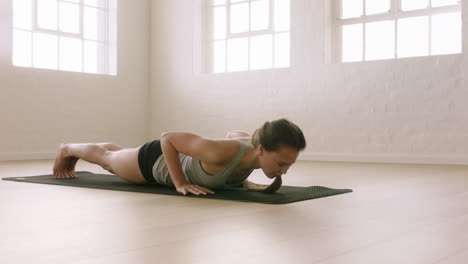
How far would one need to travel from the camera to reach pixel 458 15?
20.0 feet

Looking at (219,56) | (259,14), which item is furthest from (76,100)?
(259,14)

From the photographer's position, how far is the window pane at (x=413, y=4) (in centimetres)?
634

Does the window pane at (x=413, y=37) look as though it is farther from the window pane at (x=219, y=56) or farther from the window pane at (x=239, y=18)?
the window pane at (x=219, y=56)

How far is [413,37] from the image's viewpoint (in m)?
6.41

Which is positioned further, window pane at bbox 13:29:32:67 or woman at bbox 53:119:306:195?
window pane at bbox 13:29:32:67

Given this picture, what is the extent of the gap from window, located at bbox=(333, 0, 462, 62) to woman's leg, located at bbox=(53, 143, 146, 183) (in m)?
3.90

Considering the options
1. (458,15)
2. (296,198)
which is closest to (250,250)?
(296,198)

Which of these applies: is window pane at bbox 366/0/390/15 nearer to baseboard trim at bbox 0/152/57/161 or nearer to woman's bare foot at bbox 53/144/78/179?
woman's bare foot at bbox 53/144/78/179

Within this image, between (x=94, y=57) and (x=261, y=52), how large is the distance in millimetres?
2434

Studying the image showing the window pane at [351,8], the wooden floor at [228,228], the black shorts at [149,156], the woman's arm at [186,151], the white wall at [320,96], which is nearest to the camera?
the wooden floor at [228,228]

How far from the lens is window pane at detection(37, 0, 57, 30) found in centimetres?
739

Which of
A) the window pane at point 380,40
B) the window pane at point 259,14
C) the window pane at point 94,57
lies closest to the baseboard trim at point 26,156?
the window pane at point 94,57

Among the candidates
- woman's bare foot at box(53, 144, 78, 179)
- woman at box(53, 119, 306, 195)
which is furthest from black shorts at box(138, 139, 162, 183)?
woman's bare foot at box(53, 144, 78, 179)

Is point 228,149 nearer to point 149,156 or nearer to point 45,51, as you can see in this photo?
point 149,156
